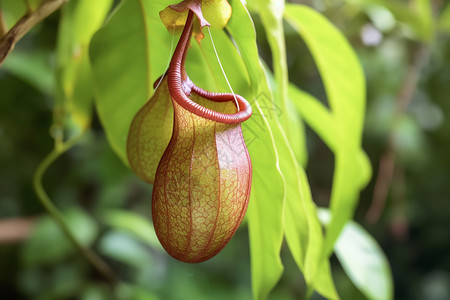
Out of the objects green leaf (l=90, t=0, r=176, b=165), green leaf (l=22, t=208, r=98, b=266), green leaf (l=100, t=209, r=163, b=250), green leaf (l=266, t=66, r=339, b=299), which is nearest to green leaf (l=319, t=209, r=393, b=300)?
green leaf (l=266, t=66, r=339, b=299)

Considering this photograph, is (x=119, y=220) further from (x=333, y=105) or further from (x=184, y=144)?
(x=184, y=144)

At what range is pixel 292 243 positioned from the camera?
1.32 ft

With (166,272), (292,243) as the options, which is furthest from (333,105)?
(166,272)

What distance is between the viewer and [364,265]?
0.66 m

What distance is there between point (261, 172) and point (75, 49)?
388 millimetres

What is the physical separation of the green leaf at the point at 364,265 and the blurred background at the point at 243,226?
346mm

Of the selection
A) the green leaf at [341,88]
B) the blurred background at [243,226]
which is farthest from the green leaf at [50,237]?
the green leaf at [341,88]

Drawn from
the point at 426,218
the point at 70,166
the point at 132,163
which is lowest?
the point at 426,218

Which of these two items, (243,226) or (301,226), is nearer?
(301,226)

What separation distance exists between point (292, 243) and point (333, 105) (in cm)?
21

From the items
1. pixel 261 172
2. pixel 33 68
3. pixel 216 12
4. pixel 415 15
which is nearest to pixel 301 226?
pixel 261 172

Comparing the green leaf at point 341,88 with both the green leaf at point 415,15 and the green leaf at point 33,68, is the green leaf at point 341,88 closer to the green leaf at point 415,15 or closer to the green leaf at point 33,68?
the green leaf at point 415,15

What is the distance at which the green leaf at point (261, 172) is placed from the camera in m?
0.33

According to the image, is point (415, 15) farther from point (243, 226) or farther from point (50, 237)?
point (50, 237)
